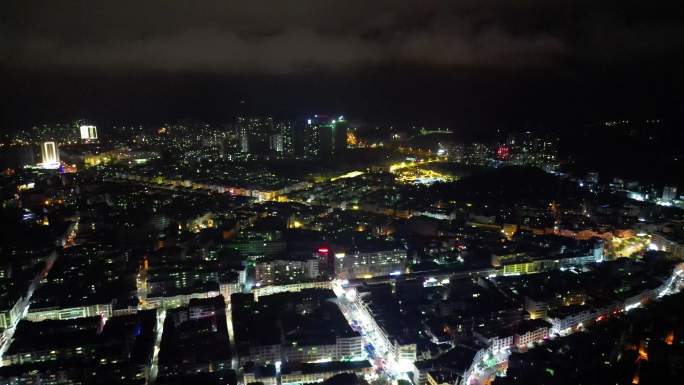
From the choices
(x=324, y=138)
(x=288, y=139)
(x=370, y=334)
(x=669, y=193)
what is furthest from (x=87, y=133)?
(x=669, y=193)

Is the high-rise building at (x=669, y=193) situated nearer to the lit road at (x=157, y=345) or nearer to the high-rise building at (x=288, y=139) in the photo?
the lit road at (x=157, y=345)

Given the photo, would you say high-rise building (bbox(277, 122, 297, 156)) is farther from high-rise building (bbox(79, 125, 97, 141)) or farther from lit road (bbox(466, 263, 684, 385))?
lit road (bbox(466, 263, 684, 385))

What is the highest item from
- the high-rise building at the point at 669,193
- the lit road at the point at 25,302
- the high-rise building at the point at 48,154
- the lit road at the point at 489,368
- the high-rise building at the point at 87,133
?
the high-rise building at the point at 87,133

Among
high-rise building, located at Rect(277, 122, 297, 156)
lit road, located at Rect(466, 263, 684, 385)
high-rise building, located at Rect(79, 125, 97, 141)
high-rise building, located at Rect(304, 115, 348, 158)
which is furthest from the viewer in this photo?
high-rise building, located at Rect(79, 125, 97, 141)

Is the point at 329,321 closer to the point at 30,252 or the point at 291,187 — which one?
the point at 30,252

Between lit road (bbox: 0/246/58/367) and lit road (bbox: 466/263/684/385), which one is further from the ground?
lit road (bbox: 0/246/58/367)

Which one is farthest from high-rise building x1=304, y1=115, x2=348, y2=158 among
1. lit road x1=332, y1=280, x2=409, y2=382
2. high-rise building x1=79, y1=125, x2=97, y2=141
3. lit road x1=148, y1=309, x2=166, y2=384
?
lit road x1=148, y1=309, x2=166, y2=384

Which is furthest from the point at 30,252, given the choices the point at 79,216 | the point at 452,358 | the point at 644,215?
the point at 644,215

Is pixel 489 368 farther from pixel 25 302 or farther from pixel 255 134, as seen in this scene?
pixel 255 134

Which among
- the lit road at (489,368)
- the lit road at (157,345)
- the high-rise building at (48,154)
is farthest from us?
the high-rise building at (48,154)

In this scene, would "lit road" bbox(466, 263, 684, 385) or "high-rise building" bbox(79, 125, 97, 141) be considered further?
"high-rise building" bbox(79, 125, 97, 141)

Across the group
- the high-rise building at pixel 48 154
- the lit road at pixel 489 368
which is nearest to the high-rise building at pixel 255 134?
the high-rise building at pixel 48 154
